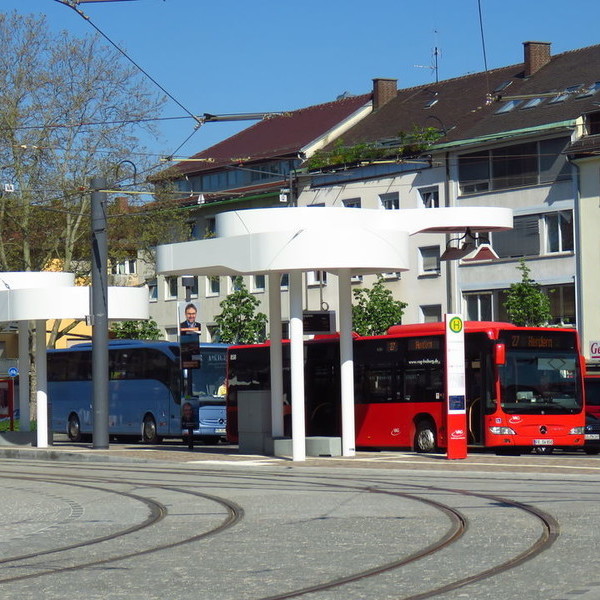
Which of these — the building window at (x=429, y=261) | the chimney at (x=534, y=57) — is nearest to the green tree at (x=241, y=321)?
the building window at (x=429, y=261)

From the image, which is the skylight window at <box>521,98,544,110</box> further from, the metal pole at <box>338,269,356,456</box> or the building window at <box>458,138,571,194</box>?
the metal pole at <box>338,269,356,456</box>

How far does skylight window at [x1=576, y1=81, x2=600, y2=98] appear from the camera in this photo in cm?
5359

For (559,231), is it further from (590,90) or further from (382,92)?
(382,92)

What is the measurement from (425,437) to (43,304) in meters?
9.24

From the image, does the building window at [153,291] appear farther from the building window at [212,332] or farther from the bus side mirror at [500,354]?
the bus side mirror at [500,354]

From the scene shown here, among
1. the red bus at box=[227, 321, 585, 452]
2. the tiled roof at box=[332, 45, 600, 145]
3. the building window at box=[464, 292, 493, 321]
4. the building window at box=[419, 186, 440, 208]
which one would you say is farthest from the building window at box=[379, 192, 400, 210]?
the red bus at box=[227, 321, 585, 452]

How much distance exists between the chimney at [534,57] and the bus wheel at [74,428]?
2521 cm

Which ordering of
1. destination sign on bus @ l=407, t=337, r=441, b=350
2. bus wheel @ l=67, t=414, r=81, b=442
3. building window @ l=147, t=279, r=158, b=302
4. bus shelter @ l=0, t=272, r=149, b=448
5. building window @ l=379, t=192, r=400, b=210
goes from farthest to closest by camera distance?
building window @ l=147, t=279, r=158, b=302 → building window @ l=379, t=192, r=400, b=210 → bus wheel @ l=67, t=414, r=81, b=442 → bus shelter @ l=0, t=272, r=149, b=448 → destination sign on bus @ l=407, t=337, r=441, b=350

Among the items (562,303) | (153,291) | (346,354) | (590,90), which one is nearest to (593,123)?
(590,90)

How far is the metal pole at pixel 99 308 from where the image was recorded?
32938 mm

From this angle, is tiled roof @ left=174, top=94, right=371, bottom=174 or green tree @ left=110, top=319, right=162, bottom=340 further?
tiled roof @ left=174, top=94, right=371, bottom=174

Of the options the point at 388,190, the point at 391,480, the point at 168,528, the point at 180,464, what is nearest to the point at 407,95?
the point at 388,190

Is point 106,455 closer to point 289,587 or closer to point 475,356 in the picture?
point 475,356

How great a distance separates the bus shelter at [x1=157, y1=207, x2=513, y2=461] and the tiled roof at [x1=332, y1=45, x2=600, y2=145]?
25.7m
